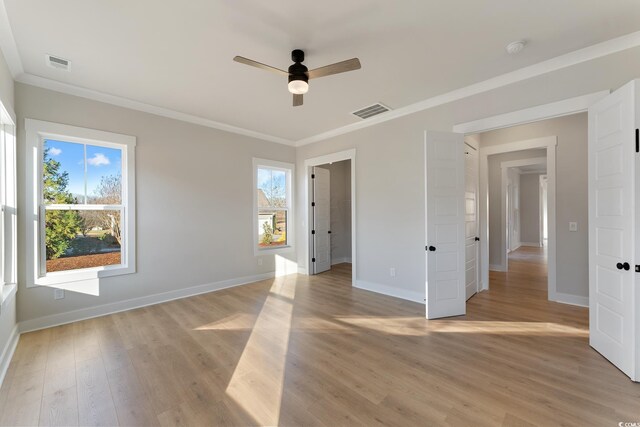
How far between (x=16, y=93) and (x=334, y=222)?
6.06 meters

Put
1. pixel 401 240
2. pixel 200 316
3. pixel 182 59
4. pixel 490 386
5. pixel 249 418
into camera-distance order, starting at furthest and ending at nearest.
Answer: pixel 401 240, pixel 200 316, pixel 182 59, pixel 490 386, pixel 249 418

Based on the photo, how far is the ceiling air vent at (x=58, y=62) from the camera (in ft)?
8.98

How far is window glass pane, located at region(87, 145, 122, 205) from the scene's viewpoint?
3.56 meters

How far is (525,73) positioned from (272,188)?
4.49 m

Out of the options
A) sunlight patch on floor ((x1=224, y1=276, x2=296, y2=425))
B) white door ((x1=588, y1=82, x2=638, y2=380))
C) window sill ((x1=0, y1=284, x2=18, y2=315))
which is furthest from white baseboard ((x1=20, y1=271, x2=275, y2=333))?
white door ((x1=588, y1=82, x2=638, y2=380))

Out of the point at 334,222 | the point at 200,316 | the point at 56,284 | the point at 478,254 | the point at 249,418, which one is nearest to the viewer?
the point at 249,418

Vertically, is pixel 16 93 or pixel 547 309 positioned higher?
pixel 16 93

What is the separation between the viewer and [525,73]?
9.72 feet

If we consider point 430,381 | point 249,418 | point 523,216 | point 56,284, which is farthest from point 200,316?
point 523,216

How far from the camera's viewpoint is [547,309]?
361 centimetres

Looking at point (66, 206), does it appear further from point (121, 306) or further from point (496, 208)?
point (496, 208)

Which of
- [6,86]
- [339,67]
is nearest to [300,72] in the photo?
[339,67]

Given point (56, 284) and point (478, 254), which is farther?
point (478, 254)

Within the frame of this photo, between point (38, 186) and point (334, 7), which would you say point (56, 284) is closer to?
point (38, 186)
